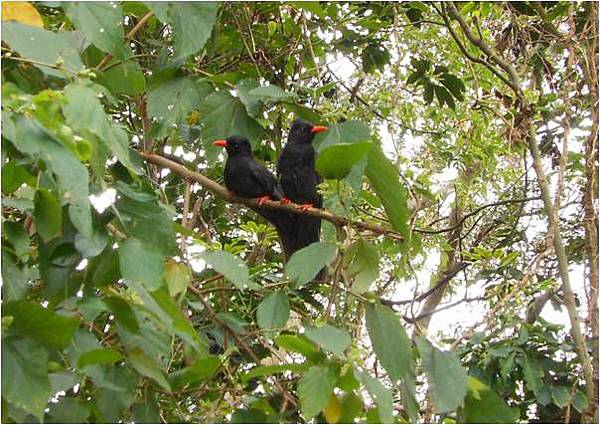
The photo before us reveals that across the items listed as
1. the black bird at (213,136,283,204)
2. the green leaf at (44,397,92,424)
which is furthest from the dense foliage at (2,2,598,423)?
the black bird at (213,136,283,204)

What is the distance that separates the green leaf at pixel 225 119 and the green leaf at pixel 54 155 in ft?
4.28

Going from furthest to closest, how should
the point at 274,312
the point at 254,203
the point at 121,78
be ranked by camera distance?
1. the point at 254,203
2. the point at 121,78
3. the point at 274,312

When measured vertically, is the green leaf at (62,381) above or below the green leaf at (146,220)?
below

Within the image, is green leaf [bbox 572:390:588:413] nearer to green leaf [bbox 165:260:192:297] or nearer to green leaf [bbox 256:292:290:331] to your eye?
green leaf [bbox 256:292:290:331]

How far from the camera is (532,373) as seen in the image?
3467 mm

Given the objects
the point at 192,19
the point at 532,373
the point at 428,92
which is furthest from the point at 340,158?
the point at 428,92

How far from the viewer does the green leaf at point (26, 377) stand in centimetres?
164

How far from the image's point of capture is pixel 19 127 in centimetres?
155

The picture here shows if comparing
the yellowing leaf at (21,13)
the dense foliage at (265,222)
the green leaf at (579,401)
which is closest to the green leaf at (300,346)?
the dense foliage at (265,222)

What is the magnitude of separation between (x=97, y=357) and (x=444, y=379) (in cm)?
71

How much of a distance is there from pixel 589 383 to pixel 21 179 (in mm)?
1722

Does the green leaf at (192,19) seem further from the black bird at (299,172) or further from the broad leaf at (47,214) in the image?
the black bird at (299,172)

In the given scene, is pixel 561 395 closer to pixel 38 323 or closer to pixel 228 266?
pixel 228 266

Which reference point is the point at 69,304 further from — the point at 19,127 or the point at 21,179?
the point at 19,127
